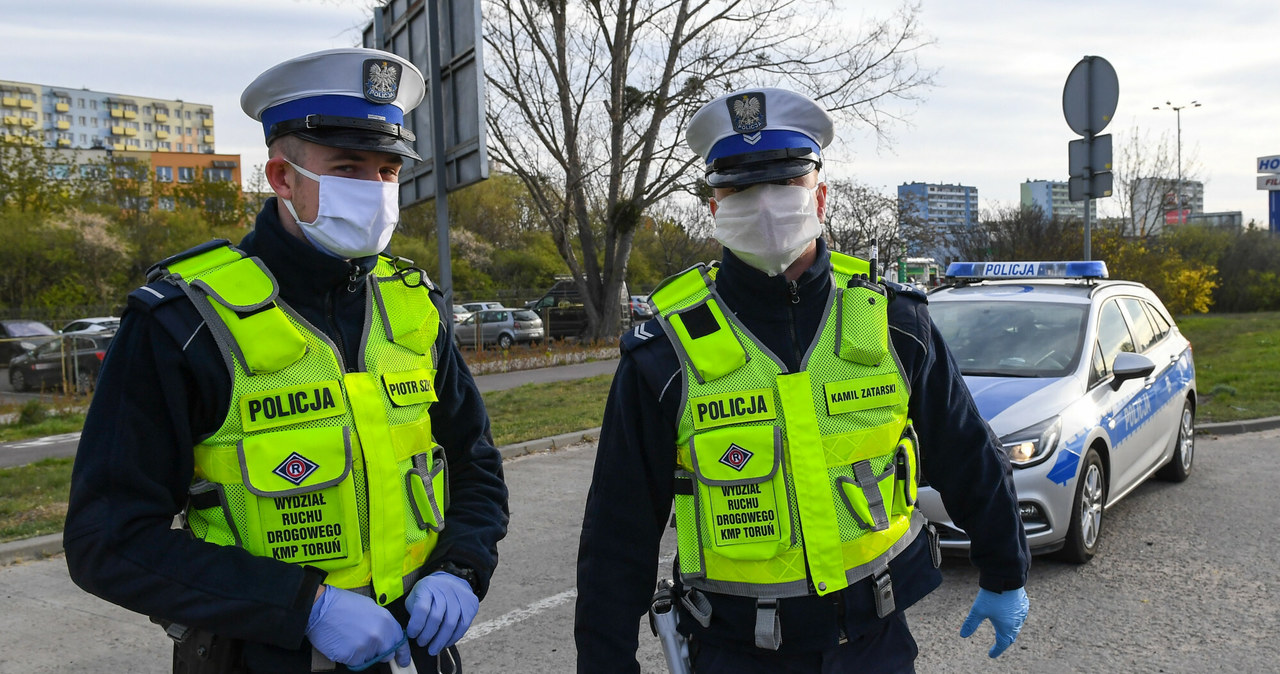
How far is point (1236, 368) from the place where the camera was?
13.9 meters

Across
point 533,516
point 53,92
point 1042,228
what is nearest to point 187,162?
point 53,92

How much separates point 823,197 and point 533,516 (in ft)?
16.7

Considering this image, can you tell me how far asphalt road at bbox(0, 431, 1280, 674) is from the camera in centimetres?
418

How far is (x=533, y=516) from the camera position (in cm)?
704

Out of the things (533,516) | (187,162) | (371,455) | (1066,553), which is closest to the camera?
(371,455)

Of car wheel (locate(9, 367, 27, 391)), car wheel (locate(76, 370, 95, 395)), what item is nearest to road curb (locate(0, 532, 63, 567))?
car wheel (locate(76, 370, 95, 395))

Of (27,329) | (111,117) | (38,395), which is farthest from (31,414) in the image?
(111,117)

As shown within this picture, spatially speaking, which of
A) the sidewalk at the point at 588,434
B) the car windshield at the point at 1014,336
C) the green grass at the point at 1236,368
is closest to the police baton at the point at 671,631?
the car windshield at the point at 1014,336

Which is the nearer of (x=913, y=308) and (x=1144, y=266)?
(x=913, y=308)

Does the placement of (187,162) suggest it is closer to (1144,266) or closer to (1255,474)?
(1144,266)

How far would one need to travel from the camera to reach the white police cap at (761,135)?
2.26 m

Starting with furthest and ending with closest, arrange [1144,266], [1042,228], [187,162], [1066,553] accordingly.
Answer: [187,162]
[1042,228]
[1144,266]
[1066,553]

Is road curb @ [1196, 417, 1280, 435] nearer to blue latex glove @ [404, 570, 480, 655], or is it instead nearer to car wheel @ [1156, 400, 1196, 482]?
car wheel @ [1156, 400, 1196, 482]

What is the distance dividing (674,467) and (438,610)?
626 millimetres
